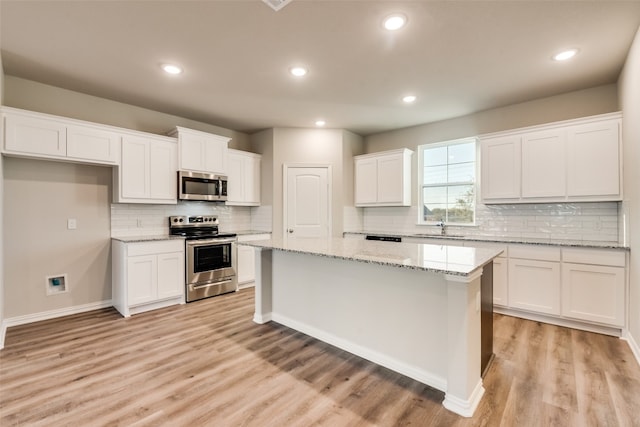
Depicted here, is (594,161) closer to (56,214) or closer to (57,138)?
(57,138)

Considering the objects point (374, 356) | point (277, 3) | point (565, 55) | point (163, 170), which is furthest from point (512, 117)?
point (163, 170)

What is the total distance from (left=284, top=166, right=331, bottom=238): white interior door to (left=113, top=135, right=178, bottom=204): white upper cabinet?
1.80m

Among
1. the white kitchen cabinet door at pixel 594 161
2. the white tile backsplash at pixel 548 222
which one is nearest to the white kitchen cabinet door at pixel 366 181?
the white tile backsplash at pixel 548 222

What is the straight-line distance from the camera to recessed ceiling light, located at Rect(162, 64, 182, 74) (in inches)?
120

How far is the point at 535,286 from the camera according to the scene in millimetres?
3408

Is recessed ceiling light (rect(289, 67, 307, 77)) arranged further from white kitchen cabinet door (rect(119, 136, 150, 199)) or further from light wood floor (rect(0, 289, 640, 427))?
light wood floor (rect(0, 289, 640, 427))

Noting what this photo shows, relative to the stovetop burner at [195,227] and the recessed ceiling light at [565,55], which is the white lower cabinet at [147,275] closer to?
the stovetop burner at [195,227]

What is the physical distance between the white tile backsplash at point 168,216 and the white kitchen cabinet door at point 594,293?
4.06 metres

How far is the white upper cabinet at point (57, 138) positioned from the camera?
119 inches

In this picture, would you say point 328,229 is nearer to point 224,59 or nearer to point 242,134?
point 242,134

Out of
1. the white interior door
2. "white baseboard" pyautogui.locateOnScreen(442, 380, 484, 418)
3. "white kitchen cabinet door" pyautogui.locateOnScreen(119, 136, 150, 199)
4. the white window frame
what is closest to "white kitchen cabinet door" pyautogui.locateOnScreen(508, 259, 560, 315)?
the white window frame

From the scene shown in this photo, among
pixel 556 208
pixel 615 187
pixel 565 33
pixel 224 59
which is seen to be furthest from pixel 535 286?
pixel 224 59

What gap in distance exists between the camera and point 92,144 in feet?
11.6

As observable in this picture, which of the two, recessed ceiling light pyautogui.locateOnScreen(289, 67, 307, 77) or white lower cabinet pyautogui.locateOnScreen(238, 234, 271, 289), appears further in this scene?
white lower cabinet pyautogui.locateOnScreen(238, 234, 271, 289)
